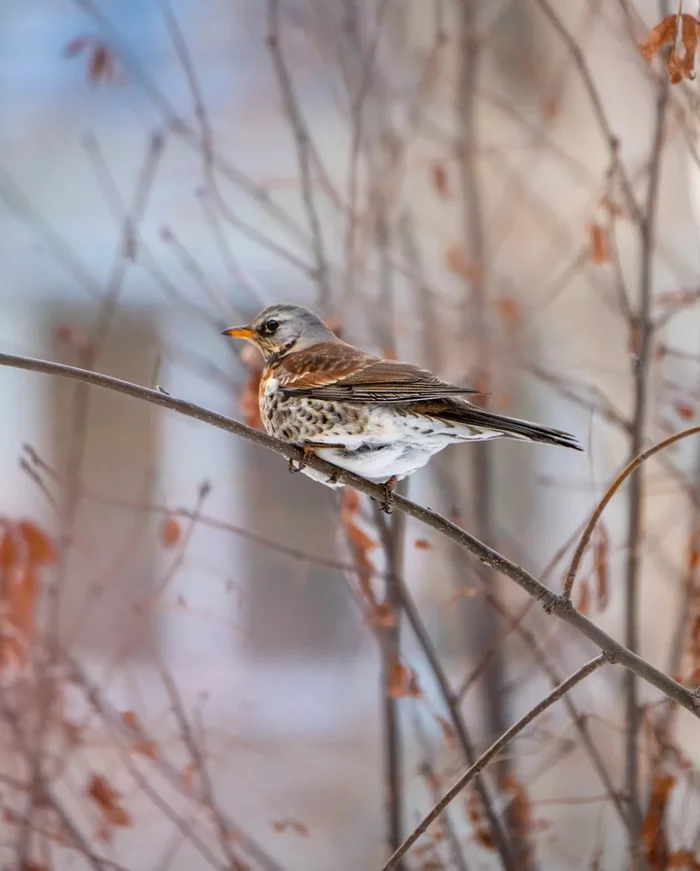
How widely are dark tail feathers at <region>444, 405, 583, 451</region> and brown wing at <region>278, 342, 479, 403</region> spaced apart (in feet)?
0.09

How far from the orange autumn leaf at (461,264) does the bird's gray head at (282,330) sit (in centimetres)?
59

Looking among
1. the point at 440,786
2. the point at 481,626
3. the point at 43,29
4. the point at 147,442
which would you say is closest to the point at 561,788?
the point at 481,626

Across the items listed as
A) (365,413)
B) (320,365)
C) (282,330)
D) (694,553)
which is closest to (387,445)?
(365,413)

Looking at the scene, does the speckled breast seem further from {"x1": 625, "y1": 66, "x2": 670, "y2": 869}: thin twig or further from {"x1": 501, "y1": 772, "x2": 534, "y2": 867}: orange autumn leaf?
{"x1": 501, "y1": 772, "x2": 534, "y2": 867}: orange autumn leaf

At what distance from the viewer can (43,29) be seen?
90.8 inches

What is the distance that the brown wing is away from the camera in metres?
0.93

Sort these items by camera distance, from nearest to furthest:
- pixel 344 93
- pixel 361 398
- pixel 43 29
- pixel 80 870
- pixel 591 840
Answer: pixel 361 398
pixel 80 870
pixel 591 840
pixel 344 93
pixel 43 29

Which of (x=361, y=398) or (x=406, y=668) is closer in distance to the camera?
(x=361, y=398)

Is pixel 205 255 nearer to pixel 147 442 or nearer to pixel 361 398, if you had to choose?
pixel 147 442

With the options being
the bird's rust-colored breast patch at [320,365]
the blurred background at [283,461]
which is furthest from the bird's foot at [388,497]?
the blurred background at [283,461]

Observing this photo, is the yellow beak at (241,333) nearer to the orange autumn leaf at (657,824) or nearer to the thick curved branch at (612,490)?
the thick curved branch at (612,490)

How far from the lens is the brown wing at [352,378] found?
927 millimetres

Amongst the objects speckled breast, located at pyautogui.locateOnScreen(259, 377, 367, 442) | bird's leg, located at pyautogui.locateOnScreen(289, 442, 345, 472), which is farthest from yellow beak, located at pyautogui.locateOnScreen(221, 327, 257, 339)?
bird's leg, located at pyautogui.locateOnScreen(289, 442, 345, 472)

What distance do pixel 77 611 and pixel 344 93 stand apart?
3.63 feet
